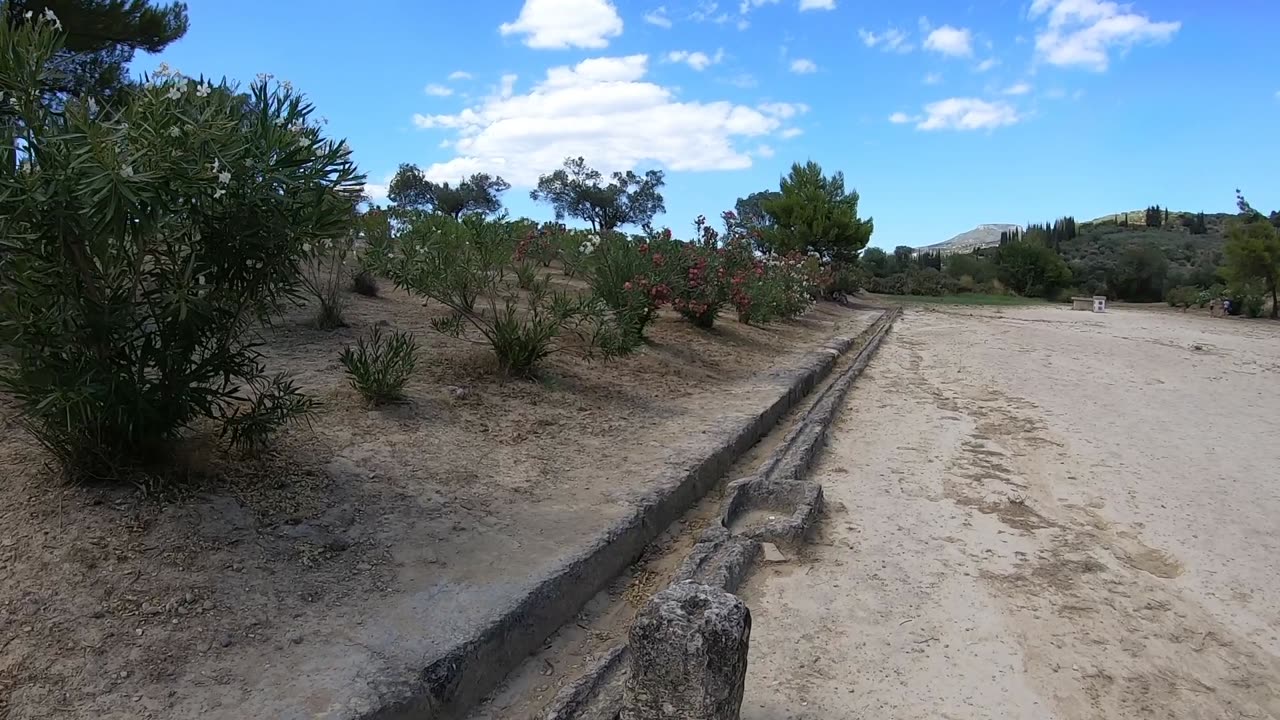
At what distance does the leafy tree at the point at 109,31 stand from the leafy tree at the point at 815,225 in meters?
21.6

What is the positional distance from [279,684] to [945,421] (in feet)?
20.7

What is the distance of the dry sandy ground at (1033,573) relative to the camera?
A: 2.78m

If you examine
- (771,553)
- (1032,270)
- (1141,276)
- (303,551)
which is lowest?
(771,553)

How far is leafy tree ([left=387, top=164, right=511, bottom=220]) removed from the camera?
36.0 meters

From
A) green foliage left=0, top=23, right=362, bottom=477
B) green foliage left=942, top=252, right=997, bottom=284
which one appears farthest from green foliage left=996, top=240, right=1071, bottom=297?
green foliage left=0, top=23, right=362, bottom=477

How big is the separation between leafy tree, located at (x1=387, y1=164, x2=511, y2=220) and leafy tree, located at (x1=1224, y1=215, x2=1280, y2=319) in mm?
27043

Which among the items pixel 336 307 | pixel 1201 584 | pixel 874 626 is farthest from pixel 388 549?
pixel 336 307

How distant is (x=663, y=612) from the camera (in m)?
2.35

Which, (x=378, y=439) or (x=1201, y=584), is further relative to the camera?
(x=378, y=439)

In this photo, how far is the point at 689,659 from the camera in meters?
2.27

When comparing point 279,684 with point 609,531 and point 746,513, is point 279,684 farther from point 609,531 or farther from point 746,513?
point 746,513

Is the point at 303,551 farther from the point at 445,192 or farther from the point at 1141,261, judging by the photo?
the point at 1141,261

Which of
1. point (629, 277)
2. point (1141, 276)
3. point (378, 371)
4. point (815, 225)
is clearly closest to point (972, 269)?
point (1141, 276)

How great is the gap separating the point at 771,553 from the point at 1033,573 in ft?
3.97
